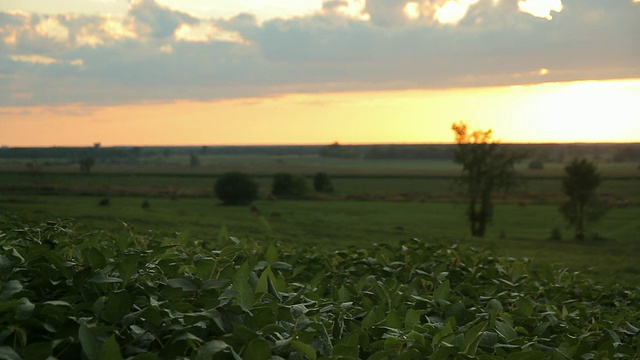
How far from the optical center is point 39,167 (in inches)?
3413

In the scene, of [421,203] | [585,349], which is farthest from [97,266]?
[421,203]

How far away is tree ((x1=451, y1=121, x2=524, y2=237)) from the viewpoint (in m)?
54.8

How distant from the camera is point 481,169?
55.2 meters

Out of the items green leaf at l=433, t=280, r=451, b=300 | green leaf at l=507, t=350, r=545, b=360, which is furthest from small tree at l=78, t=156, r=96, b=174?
green leaf at l=507, t=350, r=545, b=360

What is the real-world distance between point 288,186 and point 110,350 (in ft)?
303

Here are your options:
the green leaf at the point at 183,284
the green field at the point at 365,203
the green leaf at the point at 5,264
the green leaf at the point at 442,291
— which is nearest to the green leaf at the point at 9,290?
the green leaf at the point at 5,264

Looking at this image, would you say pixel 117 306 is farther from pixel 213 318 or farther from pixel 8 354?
pixel 8 354

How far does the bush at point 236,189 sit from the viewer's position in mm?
82688

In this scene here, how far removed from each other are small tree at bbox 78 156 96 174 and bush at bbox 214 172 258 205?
3125cm

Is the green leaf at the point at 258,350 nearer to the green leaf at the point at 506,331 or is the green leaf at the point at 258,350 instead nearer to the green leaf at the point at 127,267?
the green leaf at the point at 127,267

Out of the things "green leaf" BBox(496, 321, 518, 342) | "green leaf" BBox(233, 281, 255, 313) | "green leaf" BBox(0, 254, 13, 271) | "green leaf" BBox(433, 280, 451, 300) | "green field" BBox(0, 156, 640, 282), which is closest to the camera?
"green leaf" BBox(233, 281, 255, 313)

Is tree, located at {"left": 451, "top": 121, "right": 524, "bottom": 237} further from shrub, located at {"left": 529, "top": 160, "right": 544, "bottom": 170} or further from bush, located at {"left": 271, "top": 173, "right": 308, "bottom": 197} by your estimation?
shrub, located at {"left": 529, "top": 160, "right": 544, "bottom": 170}

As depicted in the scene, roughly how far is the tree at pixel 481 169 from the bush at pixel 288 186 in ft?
128

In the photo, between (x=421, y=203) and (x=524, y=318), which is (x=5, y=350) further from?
(x=421, y=203)
